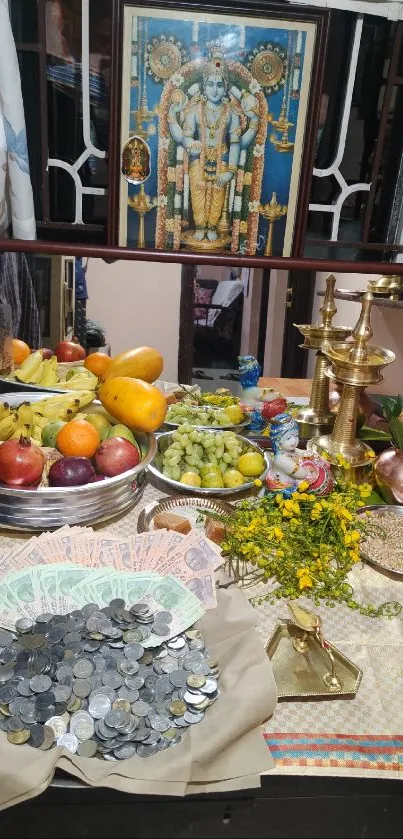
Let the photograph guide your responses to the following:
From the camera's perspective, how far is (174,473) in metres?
1.32

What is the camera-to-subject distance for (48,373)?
1.51 meters

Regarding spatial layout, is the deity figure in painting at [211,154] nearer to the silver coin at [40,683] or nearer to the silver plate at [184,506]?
the silver plate at [184,506]

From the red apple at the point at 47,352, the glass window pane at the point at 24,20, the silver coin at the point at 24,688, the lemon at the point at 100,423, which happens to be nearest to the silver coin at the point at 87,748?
the silver coin at the point at 24,688

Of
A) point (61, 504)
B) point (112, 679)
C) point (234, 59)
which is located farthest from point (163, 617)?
point (234, 59)

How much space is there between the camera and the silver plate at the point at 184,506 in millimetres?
1221

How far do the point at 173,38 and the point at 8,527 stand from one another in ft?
3.65

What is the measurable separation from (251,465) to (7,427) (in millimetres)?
569

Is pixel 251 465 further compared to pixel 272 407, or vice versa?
pixel 272 407

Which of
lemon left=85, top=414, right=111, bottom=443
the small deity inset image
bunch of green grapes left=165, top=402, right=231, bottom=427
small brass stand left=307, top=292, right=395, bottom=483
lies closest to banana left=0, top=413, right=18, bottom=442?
lemon left=85, top=414, right=111, bottom=443

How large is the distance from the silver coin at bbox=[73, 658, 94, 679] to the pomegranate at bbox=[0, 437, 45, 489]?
1.40 feet

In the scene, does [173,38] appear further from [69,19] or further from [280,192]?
[280,192]

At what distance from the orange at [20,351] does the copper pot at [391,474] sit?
3.14 ft

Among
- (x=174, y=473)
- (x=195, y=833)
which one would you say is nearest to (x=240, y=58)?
(x=174, y=473)

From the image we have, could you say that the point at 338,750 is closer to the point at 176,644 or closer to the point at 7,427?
the point at 176,644
